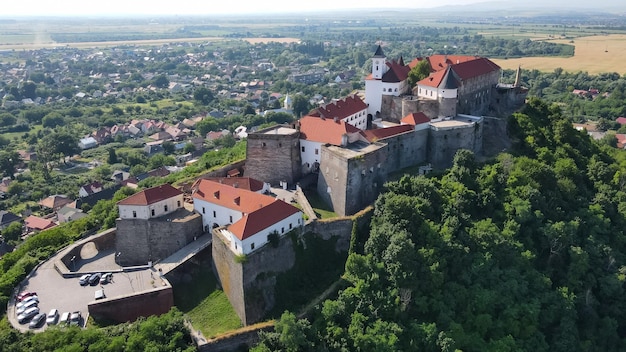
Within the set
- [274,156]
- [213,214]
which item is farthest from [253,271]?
[274,156]

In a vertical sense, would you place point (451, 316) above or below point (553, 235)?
below

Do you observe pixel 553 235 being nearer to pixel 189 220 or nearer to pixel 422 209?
pixel 422 209

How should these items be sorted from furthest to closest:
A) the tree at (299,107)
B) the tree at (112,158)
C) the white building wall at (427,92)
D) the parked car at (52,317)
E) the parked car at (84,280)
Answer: the tree at (299,107), the tree at (112,158), the white building wall at (427,92), the parked car at (84,280), the parked car at (52,317)

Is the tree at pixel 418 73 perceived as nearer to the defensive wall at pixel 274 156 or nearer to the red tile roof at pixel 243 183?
the defensive wall at pixel 274 156

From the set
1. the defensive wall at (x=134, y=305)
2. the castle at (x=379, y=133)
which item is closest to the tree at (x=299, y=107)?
the castle at (x=379, y=133)

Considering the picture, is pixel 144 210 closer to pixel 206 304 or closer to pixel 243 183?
pixel 243 183

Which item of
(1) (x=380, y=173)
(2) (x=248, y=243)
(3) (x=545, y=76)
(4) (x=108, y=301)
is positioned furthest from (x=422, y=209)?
(3) (x=545, y=76)
